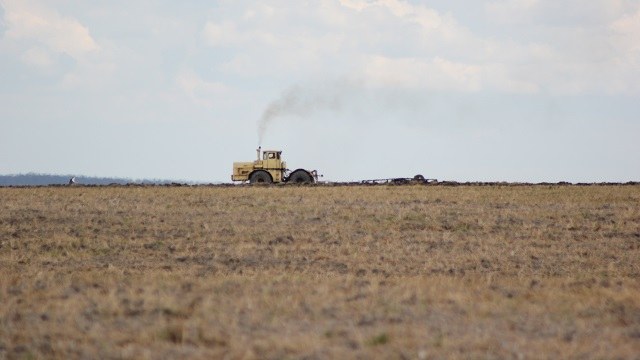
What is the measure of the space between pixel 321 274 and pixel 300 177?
37.5 metres

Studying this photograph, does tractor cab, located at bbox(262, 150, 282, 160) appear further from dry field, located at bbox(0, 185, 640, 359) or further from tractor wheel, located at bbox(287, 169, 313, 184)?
dry field, located at bbox(0, 185, 640, 359)

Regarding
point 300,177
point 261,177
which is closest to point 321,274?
point 300,177

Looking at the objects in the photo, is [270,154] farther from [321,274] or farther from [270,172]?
[321,274]

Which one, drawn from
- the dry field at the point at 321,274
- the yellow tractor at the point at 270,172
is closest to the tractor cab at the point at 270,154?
the yellow tractor at the point at 270,172

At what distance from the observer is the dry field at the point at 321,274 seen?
12.2 metres

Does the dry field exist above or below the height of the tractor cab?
below

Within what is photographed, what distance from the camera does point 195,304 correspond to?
14.9 meters

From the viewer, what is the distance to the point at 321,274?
2144 cm

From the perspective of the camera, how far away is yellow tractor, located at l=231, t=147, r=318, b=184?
193 feet

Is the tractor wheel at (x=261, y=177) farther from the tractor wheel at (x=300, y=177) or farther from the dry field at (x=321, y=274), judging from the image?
the dry field at (x=321, y=274)

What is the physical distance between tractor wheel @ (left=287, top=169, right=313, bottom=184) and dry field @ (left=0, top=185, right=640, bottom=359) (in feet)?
35.9

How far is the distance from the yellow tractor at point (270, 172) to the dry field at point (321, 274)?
11.2 meters

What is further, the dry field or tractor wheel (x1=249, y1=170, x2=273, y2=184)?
tractor wheel (x1=249, y1=170, x2=273, y2=184)

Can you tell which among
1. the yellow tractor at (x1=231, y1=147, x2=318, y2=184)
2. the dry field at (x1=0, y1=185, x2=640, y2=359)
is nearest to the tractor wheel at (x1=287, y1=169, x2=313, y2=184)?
the yellow tractor at (x1=231, y1=147, x2=318, y2=184)
